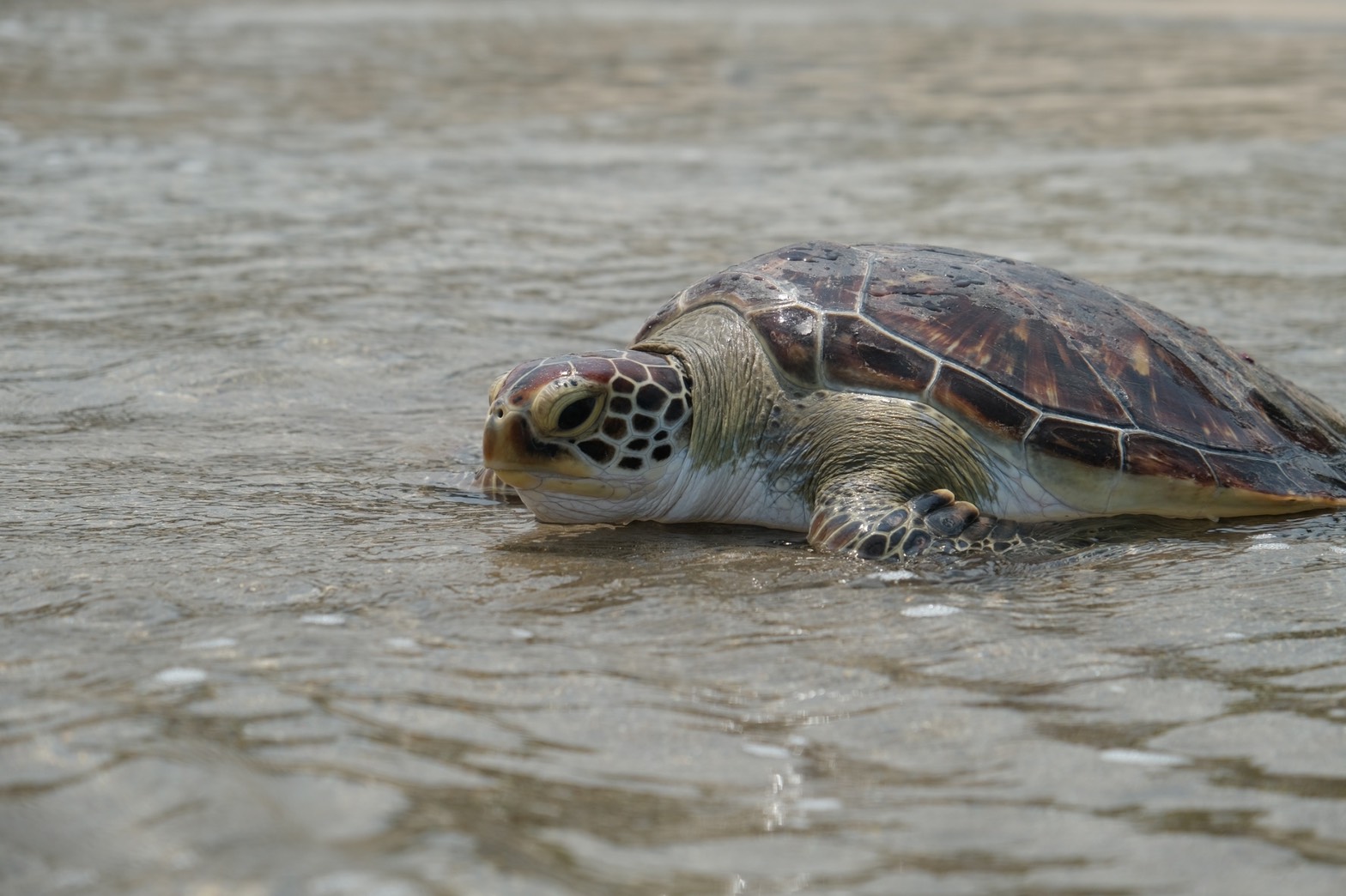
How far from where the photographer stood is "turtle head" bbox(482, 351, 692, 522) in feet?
14.0

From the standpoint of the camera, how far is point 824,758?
2758 mm

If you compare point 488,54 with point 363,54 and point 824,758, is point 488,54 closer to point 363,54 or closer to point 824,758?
point 363,54

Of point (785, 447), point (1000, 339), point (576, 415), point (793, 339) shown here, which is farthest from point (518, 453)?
point (1000, 339)

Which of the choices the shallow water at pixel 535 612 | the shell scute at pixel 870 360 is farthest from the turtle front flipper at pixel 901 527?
the shell scute at pixel 870 360

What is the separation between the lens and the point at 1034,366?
457 centimetres

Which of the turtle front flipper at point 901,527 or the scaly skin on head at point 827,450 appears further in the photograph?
the scaly skin on head at point 827,450

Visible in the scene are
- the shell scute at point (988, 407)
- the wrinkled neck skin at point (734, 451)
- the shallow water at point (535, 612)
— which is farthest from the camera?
the wrinkled neck skin at point (734, 451)

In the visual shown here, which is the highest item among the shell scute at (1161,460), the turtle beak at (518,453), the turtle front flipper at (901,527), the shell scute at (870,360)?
the shell scute at (870,360)

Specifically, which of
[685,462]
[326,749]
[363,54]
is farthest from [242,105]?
[326,749]

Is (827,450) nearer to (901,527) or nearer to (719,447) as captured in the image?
(719,447)

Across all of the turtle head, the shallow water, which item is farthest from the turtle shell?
the turtle head

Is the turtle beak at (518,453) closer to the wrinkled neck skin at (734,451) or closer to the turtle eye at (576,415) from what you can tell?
the turtle eye at (576,415)

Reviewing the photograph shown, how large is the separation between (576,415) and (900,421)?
100cm

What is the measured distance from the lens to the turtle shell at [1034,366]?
4488 mm
